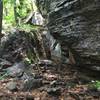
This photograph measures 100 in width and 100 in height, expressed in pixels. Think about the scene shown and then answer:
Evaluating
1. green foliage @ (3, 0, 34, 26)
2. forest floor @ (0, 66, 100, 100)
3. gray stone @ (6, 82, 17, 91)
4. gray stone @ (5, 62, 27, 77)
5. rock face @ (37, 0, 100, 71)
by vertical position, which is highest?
green foliage @ (3, 0, 34, 26)

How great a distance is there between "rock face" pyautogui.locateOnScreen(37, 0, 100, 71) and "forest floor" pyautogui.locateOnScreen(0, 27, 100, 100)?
Result: 66 centimetres

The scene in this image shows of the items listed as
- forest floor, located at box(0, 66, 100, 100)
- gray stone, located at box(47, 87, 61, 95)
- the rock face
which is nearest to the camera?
forest floor, located at box(0, 66, 100, 100)

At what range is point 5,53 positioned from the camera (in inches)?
469

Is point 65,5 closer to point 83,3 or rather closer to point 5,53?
point 83,3

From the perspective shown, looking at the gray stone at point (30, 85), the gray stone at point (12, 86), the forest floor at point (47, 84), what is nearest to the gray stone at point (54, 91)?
the forest floor at point (47, 84)

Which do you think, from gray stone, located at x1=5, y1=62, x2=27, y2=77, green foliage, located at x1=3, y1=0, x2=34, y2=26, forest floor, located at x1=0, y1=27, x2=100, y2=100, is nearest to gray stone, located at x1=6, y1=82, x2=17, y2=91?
forest floor, located at x1=0, y1=27, x2=100, y2=100

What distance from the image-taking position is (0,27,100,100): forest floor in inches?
278

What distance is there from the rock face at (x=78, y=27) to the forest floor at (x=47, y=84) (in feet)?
2.15

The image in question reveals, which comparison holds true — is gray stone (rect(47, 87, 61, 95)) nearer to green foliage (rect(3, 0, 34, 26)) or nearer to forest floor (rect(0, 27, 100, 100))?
forest floor (rect(0, 27, 100, 100))

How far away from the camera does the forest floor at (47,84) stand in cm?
705

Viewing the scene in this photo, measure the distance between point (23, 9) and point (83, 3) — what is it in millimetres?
11742

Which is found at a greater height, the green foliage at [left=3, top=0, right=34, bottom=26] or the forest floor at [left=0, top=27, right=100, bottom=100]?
the green foliage at [left=3, top=0, right=34, bottom=26]

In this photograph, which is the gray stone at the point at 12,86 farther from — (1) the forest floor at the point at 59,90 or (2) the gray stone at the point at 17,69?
(2) the gray stone at the point at 17,69

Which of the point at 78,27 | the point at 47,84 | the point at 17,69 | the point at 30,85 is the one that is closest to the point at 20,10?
the point at 17,69
